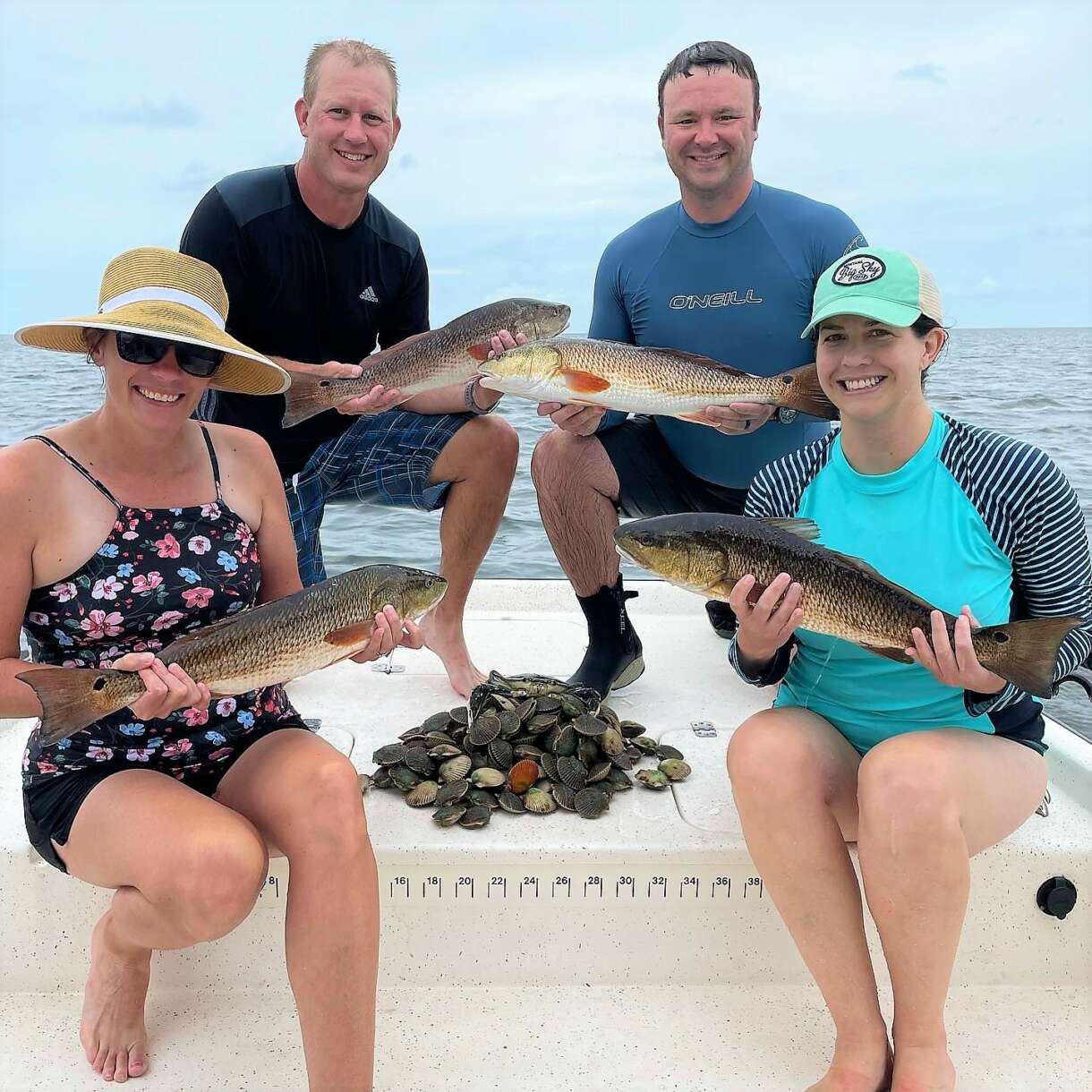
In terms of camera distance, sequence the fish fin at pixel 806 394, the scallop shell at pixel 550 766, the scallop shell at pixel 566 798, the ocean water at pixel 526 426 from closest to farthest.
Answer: the scallop shell at pixel 566 798 → the scallop shell at pixel 550 766 → the fish fin at pixel 806 394 → the ocean water at pixel 526 426

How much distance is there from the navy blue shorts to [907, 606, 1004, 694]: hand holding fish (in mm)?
2333

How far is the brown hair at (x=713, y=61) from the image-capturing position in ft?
13.2

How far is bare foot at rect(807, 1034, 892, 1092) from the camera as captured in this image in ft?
7.65

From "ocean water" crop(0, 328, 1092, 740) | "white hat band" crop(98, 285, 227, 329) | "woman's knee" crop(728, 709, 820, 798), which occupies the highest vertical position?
"white hat band" crop(98, 285, 227, 329)

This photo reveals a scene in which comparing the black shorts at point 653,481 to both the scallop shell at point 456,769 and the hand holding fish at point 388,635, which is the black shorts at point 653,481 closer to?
the scallop shell at point 456,769

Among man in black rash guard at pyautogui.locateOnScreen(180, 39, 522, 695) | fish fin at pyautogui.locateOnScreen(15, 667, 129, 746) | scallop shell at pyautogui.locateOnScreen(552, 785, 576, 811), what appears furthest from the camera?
man in black rash guard at pyautogui.locateOnScreen(180, 39, 522, 695)

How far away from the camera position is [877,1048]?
7.73 ft

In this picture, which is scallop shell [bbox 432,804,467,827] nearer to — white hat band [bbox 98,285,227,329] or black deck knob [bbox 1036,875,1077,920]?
white hat band [bbox 98,285,227,329]

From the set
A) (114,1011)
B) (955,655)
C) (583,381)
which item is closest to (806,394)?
(583,381)

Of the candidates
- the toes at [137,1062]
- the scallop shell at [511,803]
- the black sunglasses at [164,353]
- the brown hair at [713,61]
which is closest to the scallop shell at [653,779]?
the scallop shell at [511,803]

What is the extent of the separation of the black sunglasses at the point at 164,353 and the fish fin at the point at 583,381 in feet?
5.07

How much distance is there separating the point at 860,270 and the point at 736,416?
1292 mm

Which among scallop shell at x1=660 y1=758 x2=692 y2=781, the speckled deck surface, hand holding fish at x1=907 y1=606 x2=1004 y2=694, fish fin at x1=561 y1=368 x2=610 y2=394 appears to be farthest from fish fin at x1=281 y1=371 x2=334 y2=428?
hand holding fish at x1=907 y1=606 x2=1004 y2=694

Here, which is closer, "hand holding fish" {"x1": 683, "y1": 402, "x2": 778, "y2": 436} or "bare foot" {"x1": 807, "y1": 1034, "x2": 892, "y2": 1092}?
"bare foot" {"x1": 807, "y1": 1034, "x2": 892, "y2": 1092}
